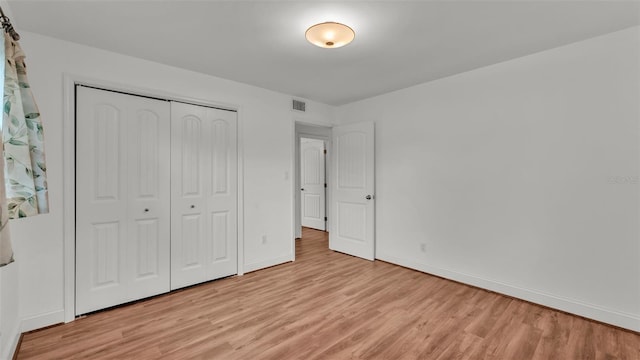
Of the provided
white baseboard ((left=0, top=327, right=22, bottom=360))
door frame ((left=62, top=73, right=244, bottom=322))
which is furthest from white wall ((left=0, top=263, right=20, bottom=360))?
door frame ((left=62, top=73, right=244, bottom=322))

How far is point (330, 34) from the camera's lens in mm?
2127

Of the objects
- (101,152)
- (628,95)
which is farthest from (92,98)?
(628,95)

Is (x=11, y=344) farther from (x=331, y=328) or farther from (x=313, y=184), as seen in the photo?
(x=313, y=184)

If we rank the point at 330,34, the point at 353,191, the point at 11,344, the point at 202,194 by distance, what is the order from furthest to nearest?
the point at 353,191
the point at 202,194
the point at 330,34
the point at 11,344

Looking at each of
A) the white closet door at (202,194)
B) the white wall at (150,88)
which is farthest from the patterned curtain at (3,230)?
the white closet door at (202,194)

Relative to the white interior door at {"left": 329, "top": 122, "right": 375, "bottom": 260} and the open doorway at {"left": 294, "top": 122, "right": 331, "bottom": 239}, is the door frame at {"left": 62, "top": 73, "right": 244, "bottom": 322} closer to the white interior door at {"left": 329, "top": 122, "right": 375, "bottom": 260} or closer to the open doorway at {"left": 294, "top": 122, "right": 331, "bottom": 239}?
the white interior door at {"left": 329, "top": 122, "right": 375, "bottom": 260}

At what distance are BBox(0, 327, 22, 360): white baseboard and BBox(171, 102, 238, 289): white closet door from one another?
1.17 metres

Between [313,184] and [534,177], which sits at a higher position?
[534,177]

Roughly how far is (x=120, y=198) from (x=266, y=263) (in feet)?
6.19

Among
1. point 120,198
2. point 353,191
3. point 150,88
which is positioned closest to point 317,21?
point 150,88

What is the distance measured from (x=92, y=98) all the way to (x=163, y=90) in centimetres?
61

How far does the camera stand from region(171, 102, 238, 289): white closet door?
10.2 ft

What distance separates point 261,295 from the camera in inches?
118

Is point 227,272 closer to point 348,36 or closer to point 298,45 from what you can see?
point 298,45
